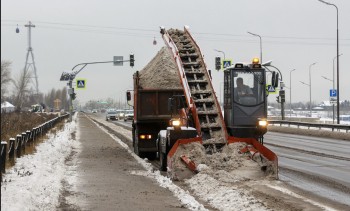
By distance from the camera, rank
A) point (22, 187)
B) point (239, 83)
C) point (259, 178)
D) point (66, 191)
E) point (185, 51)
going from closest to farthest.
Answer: point (22, 187)
point (66, 191)
point (259, 178)
point (239, 83)
point (185, 51)

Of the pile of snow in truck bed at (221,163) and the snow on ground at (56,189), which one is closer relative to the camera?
the snow on ground at (56,189)

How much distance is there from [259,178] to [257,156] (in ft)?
2.27

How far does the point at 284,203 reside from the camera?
10031 millimetres

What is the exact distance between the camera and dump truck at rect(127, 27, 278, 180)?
13953 millimetres

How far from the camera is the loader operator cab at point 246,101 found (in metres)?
15.4

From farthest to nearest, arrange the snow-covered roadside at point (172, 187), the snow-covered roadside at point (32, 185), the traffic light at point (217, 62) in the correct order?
the traffic light at point (217, 62) < the snow-covered roadside at point (172, 187) < the snow-covered roadside at point (32, 185)

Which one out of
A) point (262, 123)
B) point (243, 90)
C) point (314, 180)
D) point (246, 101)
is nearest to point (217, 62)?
point (243, 90)

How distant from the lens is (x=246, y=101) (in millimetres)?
15547

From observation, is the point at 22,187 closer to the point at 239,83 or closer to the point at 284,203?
the point at 284,203

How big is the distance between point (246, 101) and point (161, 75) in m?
5.33

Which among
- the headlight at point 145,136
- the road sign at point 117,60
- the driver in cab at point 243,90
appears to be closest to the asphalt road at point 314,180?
the driver in cab at point 243,90

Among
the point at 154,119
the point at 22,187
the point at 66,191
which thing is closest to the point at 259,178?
the point at 66,191

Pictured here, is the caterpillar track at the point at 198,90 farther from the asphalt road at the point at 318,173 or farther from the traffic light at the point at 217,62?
the traffic light at the point at 217,62

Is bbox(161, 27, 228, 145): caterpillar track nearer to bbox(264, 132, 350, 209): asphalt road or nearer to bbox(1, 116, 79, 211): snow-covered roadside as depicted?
bbox(264, 132, 350, 209): asphalt road
